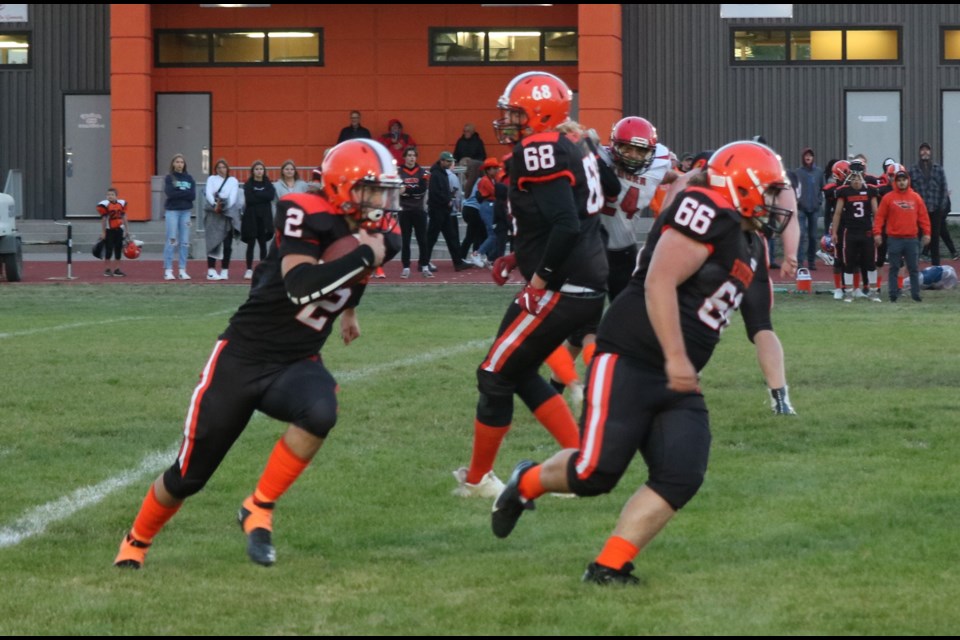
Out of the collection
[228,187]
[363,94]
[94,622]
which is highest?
[363,94]

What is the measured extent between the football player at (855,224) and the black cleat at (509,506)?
45.8ft

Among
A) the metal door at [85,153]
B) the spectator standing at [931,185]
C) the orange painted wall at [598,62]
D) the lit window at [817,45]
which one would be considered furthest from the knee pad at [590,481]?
the metal door at [85,153]

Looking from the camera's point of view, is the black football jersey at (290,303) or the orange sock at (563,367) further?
the orange sock at (563,367)

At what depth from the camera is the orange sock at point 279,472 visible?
589 centimetres

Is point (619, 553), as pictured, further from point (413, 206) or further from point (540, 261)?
point (413, 206)

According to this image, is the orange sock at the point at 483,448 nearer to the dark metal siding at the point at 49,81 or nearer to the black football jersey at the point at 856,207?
the black football jersey at the point at 856,207

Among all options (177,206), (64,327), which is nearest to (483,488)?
(64,327)

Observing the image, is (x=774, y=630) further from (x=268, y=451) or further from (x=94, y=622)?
(x=268, y=451)

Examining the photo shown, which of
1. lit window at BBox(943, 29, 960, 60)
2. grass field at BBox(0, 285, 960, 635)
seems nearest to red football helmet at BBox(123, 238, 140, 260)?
grass field at BBox(0, 285, 960, 635)

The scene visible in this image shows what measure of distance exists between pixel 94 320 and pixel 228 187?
6.40 meters

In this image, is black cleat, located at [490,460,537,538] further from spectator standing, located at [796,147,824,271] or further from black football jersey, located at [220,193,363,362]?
spectator standing, located at [796,147,824,271]

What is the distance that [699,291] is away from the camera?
5473 millimetres

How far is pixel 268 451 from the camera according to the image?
27.5 ft

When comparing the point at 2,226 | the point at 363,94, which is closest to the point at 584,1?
the point at 363,94
